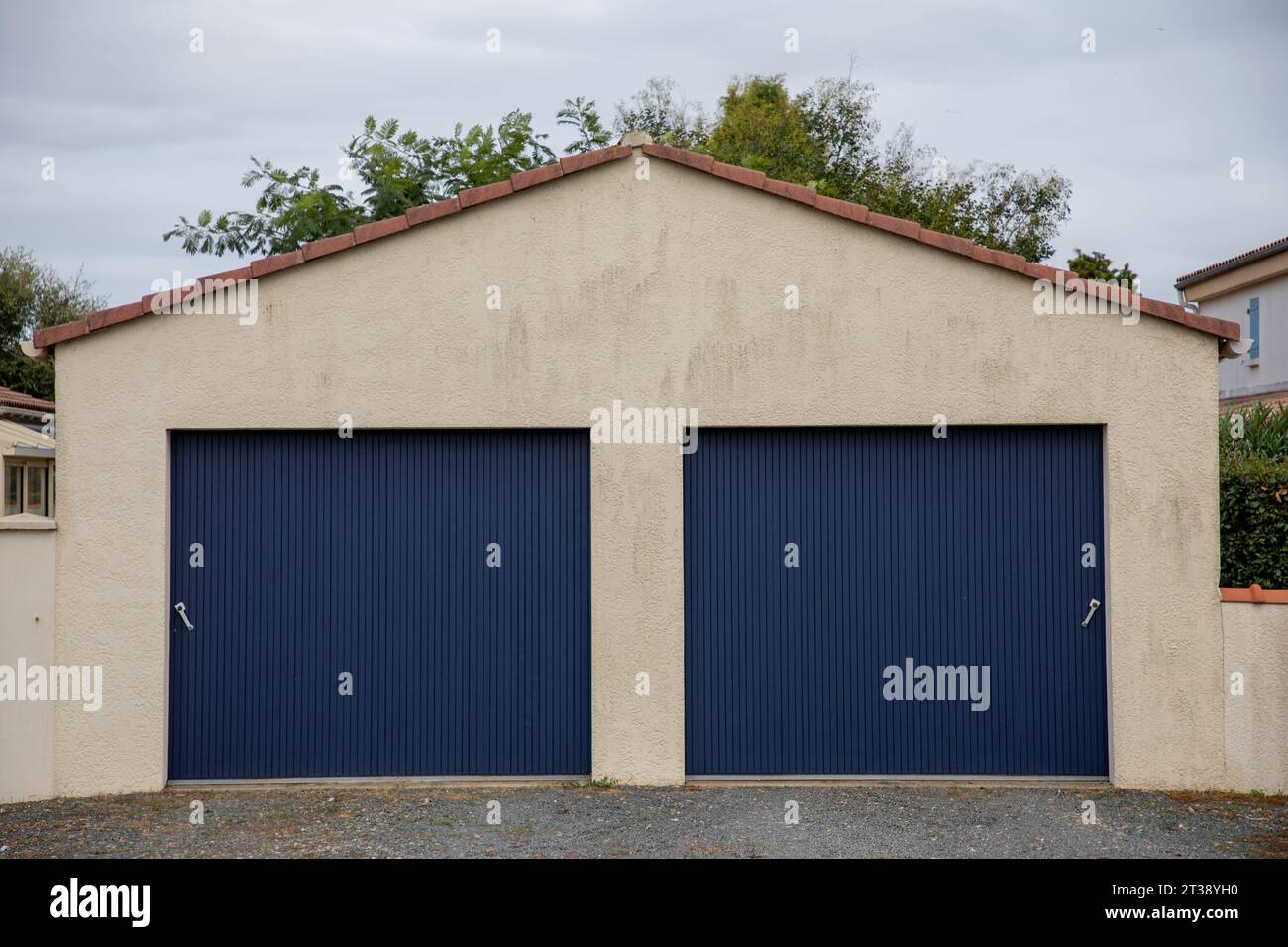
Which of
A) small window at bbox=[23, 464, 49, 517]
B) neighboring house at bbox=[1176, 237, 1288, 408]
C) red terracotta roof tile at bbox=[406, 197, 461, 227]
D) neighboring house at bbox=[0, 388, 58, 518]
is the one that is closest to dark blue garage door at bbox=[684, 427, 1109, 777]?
red terracotta roof tile at bbox=[406, 197, 461, 227]

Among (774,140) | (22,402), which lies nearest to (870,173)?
(774,140)

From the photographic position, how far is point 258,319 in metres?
8.30

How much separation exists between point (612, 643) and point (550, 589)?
2.02 feet

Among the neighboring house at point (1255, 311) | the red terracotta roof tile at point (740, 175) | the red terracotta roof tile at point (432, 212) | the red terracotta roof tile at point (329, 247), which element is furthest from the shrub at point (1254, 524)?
the neighboring house at point (1255, 311)

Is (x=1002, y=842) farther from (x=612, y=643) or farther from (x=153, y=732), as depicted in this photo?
(x=153, y=732)

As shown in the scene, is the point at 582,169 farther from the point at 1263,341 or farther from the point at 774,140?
the point at 774,140

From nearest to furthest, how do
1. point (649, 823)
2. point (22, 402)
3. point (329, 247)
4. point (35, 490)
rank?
point (649, 823)
point (329, 247)
point (35, 490)
point (22, 402)

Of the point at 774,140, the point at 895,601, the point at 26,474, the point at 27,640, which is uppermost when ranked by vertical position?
the point at 774,140

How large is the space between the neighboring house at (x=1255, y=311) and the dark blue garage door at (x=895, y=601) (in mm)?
12125

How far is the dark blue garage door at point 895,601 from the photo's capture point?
27.4 ft

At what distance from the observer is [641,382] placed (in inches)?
329

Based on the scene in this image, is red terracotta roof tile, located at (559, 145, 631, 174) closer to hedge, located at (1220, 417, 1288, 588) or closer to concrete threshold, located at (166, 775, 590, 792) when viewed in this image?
concrete threshold, located at (166, 775, 590, 792)

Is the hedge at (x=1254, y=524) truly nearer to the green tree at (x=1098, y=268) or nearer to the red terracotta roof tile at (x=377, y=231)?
the red terracotta roof tile at (x=377, y=231)

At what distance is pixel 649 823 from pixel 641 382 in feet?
10.1
